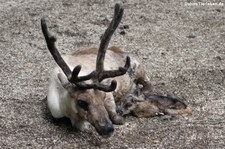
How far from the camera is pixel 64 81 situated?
466 cm

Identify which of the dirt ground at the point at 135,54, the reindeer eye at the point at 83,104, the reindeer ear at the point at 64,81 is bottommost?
the dirt ground at the point at 135,54

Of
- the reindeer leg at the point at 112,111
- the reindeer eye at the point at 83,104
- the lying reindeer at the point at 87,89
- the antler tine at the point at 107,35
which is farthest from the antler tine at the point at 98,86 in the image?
the reindeer leg at the point at 112,111

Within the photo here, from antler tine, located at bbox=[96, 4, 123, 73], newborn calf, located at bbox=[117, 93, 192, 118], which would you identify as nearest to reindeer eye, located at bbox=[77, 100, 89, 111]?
antler tine, located at bbox=[96, 4, 123, 73]

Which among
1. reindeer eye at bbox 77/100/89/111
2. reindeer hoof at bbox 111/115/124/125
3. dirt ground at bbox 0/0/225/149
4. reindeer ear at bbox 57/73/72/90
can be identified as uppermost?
reindeer ear at bbox 57/73/72/90

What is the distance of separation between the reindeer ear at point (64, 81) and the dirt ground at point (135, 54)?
42 centimetres

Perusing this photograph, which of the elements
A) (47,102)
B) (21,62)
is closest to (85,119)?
(47,102)

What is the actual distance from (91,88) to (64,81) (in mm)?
279

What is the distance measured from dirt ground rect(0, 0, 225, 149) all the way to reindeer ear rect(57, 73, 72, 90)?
16.4 inches

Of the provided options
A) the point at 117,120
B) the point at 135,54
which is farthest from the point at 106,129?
the point at 135,54

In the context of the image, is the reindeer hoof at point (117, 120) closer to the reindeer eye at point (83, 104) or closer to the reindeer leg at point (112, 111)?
the reindeer leg at point (112, 111)

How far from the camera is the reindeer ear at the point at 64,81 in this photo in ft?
15.1

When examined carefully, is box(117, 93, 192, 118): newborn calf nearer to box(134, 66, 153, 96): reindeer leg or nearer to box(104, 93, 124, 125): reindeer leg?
box(104, 93, 124, 125): reindeer leg

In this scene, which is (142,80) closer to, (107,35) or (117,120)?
(117,120)

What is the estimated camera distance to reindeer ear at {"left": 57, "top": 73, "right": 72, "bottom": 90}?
182 inches
